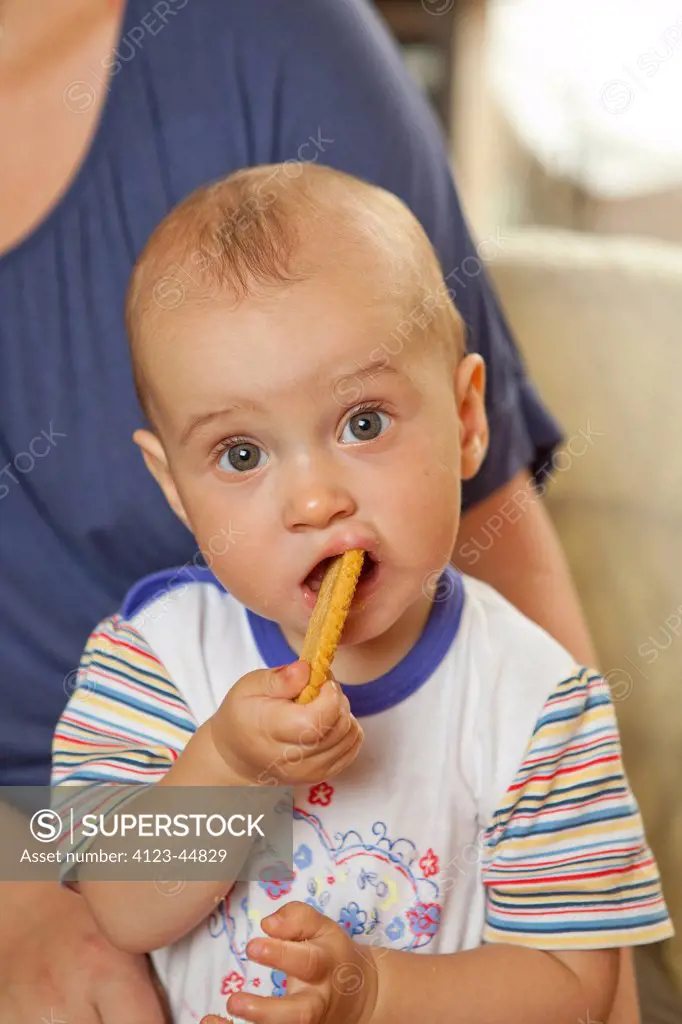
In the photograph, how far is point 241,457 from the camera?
0.61 meters

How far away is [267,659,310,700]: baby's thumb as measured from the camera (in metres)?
0.56

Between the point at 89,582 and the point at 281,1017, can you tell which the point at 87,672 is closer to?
the point at 89,582

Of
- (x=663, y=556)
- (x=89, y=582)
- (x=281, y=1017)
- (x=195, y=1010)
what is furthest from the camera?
(x=663, y=556)

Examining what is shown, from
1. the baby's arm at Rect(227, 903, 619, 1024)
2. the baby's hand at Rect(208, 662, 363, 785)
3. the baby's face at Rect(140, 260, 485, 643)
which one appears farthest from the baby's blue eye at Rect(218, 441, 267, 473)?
the baby's arm at Rect(227, 903, 619, 1024)

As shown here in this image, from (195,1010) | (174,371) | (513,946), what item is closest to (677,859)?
(513,946)

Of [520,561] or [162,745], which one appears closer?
[162,745]

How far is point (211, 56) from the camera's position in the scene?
0.82 m

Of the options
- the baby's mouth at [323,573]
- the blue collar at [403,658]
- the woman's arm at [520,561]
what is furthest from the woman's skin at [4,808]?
the baby's mouth at [323,573]

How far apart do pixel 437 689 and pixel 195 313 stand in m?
0.25

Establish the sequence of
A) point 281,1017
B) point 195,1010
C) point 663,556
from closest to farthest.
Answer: point 281,1017 → point 195,1010 → point 663,556

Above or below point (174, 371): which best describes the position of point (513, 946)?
below

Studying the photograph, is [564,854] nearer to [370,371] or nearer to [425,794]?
[425,794]

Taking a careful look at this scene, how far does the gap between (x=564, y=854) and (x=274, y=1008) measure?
19cm

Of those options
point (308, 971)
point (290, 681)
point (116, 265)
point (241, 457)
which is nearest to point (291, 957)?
point (308, 971)
